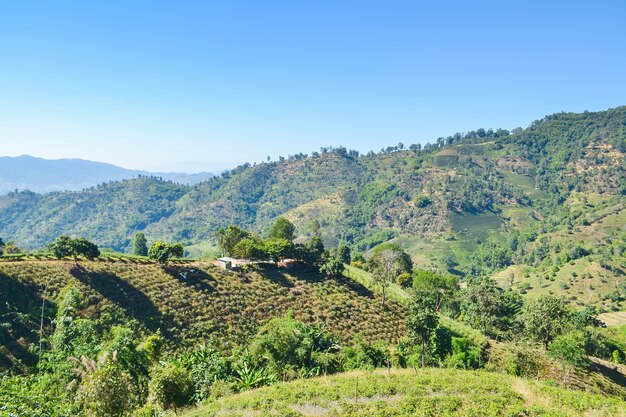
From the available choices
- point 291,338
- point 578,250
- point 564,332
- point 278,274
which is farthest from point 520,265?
point 291,338

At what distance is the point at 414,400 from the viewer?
78.0ft

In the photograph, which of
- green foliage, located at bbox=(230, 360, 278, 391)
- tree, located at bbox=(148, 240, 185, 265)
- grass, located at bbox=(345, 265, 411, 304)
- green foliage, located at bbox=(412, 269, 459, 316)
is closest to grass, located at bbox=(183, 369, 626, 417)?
green foliage, located at bbox=(230, 360, 278, 391)

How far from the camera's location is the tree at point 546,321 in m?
48.3

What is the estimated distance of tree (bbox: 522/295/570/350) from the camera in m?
48.3

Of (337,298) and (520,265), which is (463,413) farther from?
(520,265)

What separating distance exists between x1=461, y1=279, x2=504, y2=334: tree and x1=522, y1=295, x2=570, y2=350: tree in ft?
15.3

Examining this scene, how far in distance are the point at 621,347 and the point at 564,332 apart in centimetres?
1555

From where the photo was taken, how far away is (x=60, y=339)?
26766 mm

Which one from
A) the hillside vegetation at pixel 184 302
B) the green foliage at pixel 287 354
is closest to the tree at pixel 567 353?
the hillside vegetation at pixel 184 302

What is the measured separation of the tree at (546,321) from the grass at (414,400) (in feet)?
83.3

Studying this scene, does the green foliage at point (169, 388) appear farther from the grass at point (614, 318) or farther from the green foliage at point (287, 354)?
the grass at point (614, 318)

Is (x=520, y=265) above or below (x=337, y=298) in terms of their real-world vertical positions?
below

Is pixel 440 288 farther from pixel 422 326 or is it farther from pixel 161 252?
pixel 161 252

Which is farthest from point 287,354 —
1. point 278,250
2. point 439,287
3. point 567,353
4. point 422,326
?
point 439,287
